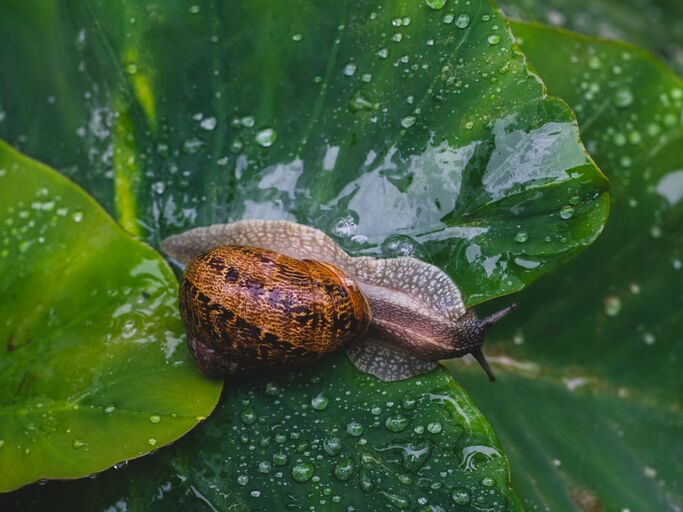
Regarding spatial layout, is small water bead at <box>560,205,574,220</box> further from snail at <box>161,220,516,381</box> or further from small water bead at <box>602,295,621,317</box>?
small water bead at <box>602,295,621,317</box>

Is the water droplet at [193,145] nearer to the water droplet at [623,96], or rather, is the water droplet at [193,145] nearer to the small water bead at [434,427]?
the small water bead at [434,427]

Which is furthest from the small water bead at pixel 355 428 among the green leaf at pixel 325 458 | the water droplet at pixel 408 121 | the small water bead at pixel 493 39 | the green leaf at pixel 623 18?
the green leaf at pixel 623 18

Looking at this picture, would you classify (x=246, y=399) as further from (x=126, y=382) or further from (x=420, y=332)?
(x=420, y=332)

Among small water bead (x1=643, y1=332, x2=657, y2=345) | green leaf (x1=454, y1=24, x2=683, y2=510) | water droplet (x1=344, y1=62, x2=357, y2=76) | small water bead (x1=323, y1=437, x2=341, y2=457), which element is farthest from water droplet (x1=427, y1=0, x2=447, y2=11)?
small water bead (x1=643, y1=332, x2=657, y2=345)

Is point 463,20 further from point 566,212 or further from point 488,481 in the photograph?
point 488,481

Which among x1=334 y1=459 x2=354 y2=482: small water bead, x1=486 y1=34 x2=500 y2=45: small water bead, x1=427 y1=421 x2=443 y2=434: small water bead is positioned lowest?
x1=334 y1=459 x2=354 y2=482: small water bead

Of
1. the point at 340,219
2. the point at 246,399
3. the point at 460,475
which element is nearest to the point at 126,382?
the point at 246,399
